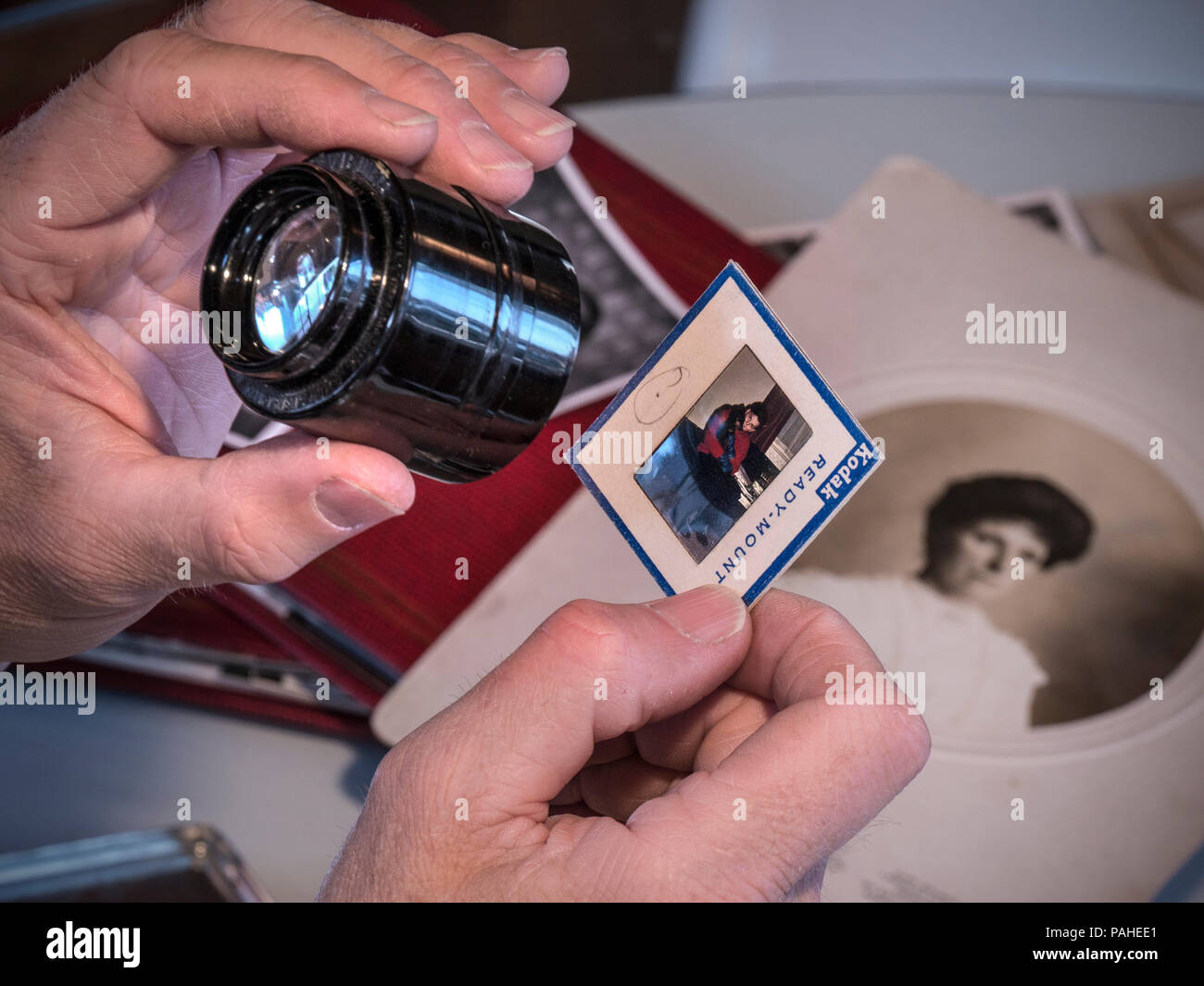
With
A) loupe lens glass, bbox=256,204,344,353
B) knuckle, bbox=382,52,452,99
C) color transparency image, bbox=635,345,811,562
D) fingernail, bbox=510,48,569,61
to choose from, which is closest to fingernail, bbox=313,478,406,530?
loupe lens glass, bbox=256,204,344,353

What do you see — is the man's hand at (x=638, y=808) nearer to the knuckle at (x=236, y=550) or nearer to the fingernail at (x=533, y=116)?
the knuckle at (x=236, y=550)

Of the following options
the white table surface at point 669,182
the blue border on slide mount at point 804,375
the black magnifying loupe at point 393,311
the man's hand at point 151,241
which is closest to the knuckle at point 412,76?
the man's hand at point 151,241

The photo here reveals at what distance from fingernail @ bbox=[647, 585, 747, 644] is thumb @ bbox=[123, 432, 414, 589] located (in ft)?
0.71

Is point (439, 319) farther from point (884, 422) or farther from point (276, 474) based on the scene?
point (884, 422)

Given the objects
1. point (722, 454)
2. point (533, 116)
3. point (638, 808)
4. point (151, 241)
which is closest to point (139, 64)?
point (151, 241)

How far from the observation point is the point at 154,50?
2.93 feet

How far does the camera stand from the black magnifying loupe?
732 millimetres

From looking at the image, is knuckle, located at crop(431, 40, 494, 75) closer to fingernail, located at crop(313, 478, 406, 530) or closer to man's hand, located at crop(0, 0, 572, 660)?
man's hand, located at crop(0, 0, 572, 660)

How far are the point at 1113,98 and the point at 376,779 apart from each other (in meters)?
1.38

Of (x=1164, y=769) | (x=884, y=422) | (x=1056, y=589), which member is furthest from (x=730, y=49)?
(x=1164, y=769)

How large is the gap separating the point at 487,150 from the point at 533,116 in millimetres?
104

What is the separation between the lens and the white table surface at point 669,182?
113cm

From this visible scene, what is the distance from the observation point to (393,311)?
73cm

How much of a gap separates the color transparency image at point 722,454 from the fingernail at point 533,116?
29 centimetres
